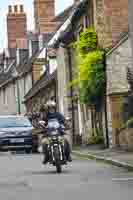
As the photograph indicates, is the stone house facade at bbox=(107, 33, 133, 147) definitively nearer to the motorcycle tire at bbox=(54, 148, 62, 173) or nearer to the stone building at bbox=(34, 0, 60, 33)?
the motorcycle tire at bbox=(54, 148, 62, 173)

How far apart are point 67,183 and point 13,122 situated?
19.1 meters

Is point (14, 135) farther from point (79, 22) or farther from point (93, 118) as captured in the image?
point (79, 22)

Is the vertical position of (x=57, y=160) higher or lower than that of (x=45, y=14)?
lower

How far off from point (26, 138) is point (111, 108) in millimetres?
4015

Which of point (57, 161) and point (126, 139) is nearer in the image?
point (57, 161)

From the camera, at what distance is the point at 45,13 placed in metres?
61.5

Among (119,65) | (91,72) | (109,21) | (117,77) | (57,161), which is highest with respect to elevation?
(109,21)

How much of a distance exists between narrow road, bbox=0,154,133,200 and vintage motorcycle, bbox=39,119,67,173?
322mm

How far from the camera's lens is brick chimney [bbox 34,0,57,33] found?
61.0 metres

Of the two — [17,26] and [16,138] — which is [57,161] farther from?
[17,26]

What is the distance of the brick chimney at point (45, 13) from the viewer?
61000 millimetres

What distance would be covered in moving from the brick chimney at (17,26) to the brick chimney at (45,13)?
507cm

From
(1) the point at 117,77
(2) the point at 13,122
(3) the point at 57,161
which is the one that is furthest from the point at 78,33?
(3) the point at 57,161

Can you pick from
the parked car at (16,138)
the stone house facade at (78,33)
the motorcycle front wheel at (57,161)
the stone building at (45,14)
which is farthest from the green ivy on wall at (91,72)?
the stone building at (45,14)
